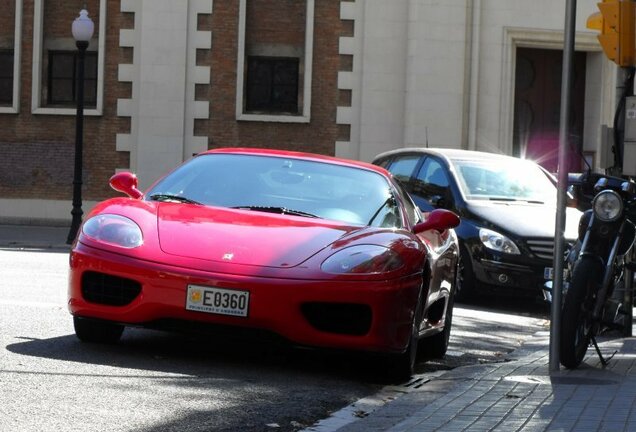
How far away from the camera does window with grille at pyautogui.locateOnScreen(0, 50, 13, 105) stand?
95.7ft

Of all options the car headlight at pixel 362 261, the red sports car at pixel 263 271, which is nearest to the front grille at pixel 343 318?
the red sports car at pixel 263 271

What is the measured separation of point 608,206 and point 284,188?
2032 mm

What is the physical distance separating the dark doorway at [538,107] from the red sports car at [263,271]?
2063 cm

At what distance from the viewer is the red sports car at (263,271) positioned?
8.05 meters

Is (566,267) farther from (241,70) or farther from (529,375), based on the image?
(241,70)

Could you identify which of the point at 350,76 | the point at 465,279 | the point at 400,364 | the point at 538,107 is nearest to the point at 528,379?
the point at 400,364

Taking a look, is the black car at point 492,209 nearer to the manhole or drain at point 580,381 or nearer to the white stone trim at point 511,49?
the manhole or drain at point 580,381

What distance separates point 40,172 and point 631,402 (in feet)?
74.4

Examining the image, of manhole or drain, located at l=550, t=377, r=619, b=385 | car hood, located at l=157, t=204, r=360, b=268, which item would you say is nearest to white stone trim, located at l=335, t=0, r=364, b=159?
car hood, located at l=157, t=204, r=360, b=268

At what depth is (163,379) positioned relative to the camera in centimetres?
752

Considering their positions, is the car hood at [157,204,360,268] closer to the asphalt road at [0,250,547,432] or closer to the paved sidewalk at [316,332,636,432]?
the asphalt road at [0,250,547,432]

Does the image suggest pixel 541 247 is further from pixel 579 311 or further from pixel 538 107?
pixel 538 107

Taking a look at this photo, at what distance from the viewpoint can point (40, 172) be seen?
28656 mm

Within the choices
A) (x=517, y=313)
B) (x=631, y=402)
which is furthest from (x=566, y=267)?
(x=517, y=313)
